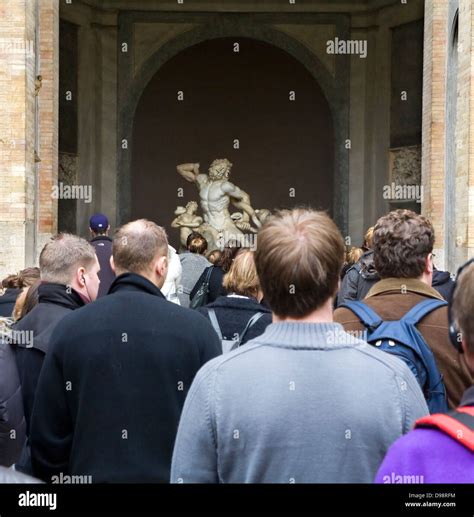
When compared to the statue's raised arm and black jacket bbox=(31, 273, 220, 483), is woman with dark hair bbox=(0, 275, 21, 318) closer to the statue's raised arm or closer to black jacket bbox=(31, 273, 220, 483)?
black jacket bbox=(31, 273, 220, 483)

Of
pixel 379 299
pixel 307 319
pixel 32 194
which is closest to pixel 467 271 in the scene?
pixel 307 319

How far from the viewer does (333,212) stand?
24.9 metres

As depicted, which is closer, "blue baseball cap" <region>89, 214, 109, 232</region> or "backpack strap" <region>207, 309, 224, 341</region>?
"backpack strap" <region>207, 309, 224, 341</region>

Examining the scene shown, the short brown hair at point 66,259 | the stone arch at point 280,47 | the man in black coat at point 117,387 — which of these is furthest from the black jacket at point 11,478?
the stone arch at point 280,47

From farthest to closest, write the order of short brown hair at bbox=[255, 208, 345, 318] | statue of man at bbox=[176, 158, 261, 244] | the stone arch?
1. the stone arch
2. statue of man at bbox=[176, 158, 261, 244]
3. short brown hair at bbox=[255, 208, 345, 318]

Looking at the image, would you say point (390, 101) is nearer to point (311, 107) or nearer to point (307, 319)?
point (311, 107)

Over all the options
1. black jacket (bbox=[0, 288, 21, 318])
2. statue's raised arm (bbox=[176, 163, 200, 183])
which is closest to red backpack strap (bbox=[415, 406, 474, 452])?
black jacket (bbox=[0, 288, 21, 318])

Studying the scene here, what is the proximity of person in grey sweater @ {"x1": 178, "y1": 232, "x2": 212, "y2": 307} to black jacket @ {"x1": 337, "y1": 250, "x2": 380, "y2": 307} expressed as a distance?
2.38 m

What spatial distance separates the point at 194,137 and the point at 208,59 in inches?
68.9

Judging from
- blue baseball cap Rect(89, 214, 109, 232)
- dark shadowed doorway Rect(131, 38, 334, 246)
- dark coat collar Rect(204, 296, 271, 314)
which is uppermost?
dark shadowed doorway Rect(131, 38, 334, 246)

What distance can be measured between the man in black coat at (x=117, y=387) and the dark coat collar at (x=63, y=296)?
36.4 inches

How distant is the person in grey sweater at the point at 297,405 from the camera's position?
2.78 m

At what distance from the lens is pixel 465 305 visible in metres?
2.50

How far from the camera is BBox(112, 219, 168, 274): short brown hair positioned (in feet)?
13.8
